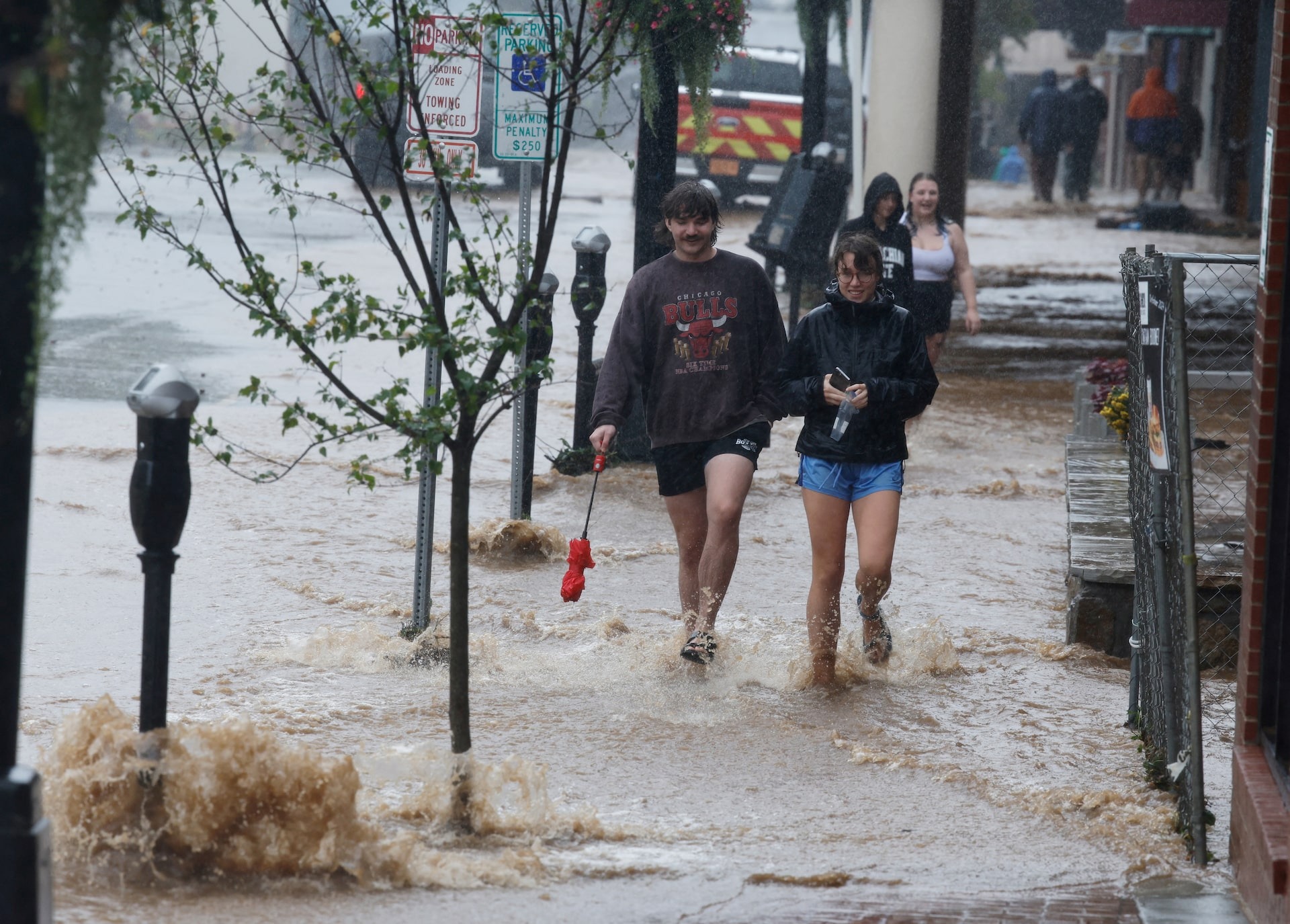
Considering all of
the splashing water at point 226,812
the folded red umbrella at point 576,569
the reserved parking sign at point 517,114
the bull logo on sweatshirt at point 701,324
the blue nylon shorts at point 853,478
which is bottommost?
the splashing water at point 226,812

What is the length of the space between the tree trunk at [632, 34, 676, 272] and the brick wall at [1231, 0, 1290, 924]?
Answer: 5112mm

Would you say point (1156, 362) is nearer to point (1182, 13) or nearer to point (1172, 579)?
point (1172, 579)

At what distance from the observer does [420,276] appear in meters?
15.1

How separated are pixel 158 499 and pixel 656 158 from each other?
5.76 metres

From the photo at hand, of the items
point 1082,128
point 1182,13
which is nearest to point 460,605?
point 1182,13

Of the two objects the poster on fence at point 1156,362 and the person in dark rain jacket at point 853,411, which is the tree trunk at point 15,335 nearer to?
the poster on fence at point 1156,362

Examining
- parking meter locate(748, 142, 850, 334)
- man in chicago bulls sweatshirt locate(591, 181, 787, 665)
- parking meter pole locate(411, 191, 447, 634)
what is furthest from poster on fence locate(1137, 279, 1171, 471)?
parking meter locate(748, 142, 850, 334)

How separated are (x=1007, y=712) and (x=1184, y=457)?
171 centimetres

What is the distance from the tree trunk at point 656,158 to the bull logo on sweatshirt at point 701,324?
3216 millimetres

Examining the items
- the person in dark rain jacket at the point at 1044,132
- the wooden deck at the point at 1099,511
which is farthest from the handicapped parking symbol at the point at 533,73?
the person in dark rain jacket at the point at 1044,132

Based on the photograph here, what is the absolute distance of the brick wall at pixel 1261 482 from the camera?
4.20 metres

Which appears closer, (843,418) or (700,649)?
(843,418)

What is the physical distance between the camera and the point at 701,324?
6.05 m

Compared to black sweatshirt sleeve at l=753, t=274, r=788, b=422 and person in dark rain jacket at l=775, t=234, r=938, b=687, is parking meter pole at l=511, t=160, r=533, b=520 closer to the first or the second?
black sweatshirt sleeve at l=753, t=274, r=788, b=422
